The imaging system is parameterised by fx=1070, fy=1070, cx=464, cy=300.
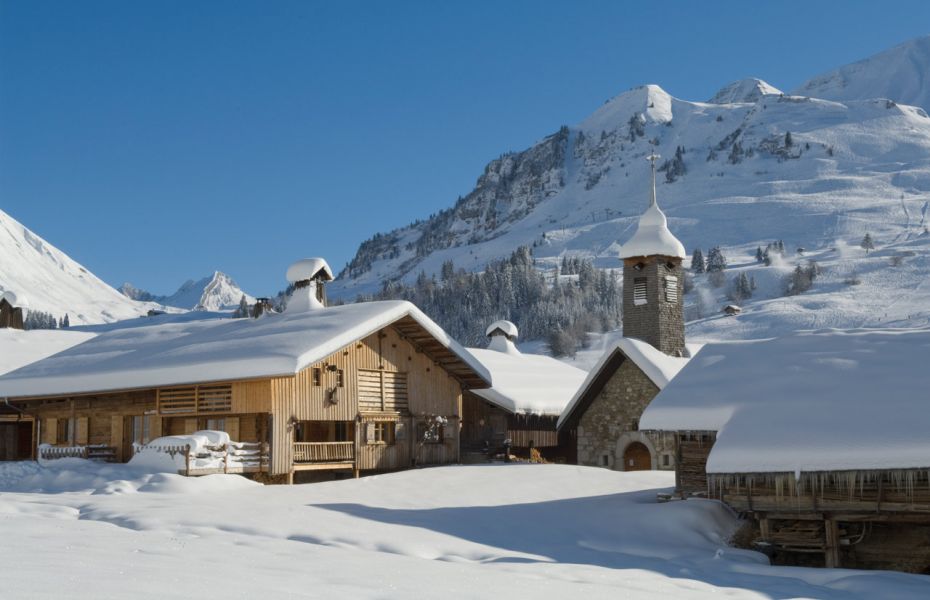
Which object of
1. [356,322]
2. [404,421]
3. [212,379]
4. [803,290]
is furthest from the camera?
[803,290]

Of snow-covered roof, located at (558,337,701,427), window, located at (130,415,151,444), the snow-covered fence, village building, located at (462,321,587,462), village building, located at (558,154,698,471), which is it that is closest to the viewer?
the snow-covered fence

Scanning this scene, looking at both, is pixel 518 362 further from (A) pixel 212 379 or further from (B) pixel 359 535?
(B) pixel 359 535

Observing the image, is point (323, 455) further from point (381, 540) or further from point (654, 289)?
point (654, 289)

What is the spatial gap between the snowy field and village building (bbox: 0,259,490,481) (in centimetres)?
249

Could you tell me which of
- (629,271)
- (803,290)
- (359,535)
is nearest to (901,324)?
(803,290)

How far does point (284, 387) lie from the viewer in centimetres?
2944

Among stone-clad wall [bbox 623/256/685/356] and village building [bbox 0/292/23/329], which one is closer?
stone-clad wall [bbox 623/256/685/356]

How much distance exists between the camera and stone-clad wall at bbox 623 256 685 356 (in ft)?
141

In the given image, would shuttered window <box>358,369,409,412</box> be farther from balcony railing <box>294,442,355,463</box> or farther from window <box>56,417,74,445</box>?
window <box>56,417,74,445</box>

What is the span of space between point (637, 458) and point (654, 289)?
8.21 metres

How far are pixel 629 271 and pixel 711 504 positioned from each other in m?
21.5

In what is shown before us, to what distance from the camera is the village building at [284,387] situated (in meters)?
29.1

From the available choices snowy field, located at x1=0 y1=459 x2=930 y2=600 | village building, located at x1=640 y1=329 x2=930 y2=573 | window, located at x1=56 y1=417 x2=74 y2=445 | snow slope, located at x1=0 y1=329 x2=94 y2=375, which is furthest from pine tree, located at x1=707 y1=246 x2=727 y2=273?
village building, located at x1=640 y1=329 x2=930 y2=573

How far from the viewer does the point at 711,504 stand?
24.0 m
